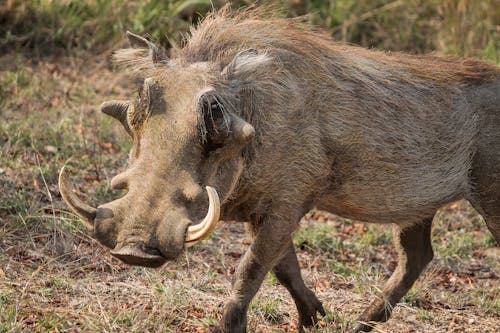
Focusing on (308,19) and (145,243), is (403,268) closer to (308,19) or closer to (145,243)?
(145,243)

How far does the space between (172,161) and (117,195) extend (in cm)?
225

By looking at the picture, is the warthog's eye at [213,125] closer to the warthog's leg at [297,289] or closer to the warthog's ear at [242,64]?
the warthog's ear at [242,64]

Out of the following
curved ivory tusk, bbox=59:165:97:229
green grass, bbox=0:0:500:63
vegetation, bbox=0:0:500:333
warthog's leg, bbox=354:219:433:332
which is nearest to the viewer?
curved ivory tusk, bbox=59:165:97:229

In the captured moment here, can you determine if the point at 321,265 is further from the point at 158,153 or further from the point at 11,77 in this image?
the point at 11,77

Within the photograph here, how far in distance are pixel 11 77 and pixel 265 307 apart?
3.63 metres

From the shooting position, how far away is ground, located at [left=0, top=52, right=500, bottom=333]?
13.8ft

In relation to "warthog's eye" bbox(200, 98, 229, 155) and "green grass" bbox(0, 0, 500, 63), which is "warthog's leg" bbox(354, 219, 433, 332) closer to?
"warthog's eye" bbox(200, 98, 229, 155)

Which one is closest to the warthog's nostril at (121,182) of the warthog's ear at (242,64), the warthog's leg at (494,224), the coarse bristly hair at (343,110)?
the coarse bristly hair at (343,110)

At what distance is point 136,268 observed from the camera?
4.88 meters

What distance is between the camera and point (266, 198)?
396 cm

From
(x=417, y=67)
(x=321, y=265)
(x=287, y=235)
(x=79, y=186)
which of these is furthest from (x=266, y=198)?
(x=79, y=186)

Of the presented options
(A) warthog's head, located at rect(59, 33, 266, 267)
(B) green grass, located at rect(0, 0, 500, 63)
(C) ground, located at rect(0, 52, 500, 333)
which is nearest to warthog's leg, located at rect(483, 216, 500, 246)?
Result: (C) ground, located at rect(0, 52, 500, 333)

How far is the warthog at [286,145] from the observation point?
3.43m

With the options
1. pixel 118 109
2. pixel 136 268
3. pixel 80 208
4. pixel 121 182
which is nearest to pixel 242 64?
pixel 118 109
